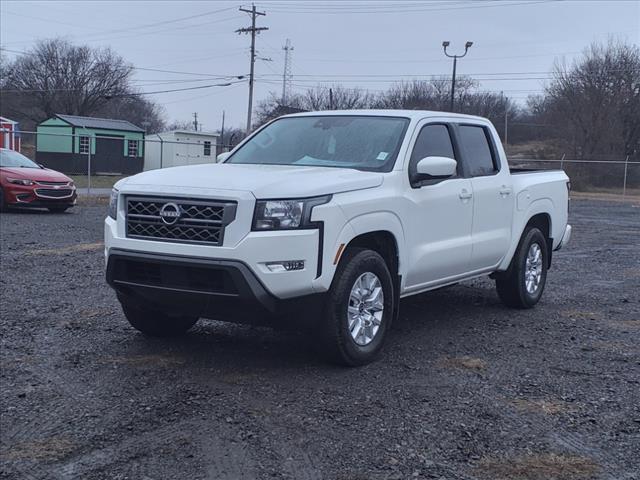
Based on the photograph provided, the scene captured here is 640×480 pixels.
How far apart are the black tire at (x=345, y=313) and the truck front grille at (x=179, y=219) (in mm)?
894

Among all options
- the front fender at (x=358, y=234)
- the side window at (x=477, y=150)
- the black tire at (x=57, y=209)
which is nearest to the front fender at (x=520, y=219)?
Result: the side window at (x=477, y=150)

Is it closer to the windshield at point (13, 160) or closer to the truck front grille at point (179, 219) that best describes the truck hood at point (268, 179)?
the truck front grille at point (179, 219)

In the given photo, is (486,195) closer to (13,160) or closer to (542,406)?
(542,406)

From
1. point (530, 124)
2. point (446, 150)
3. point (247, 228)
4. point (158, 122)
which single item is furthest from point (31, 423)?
point (158, 122)

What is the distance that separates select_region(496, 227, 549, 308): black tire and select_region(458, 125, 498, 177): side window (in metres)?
0.92

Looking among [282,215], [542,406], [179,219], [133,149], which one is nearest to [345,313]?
[282,215]

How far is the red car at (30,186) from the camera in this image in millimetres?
17172

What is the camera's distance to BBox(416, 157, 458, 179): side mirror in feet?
20.0

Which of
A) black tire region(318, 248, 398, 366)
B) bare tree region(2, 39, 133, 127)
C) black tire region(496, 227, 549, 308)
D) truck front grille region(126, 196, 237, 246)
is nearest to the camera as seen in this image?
truck front grille region(126, 196, 237, 246)

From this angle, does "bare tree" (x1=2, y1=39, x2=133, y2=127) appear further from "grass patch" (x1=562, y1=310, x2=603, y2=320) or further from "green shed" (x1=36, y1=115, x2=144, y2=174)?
"grass patch" (x1=562, y1=310, x2=603, y2=320)

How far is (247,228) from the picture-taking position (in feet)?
16.6

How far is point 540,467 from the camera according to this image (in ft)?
13.1

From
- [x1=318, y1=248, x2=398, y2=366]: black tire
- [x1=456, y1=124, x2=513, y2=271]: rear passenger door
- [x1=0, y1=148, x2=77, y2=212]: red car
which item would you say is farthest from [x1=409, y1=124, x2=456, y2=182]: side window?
[x1=0, y1=148, x2=77, y2=212]: red car

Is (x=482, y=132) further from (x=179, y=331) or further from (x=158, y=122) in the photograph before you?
(x=158, y=122)
